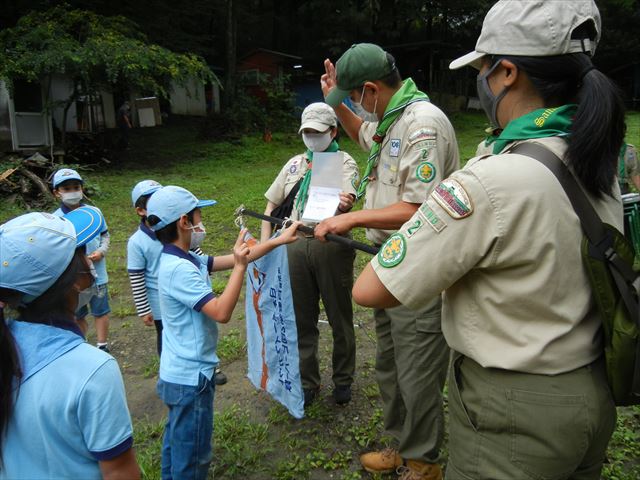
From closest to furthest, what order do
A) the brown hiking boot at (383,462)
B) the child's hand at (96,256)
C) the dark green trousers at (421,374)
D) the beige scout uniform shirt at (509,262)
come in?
the beige scout uniform shirt at (509,262) < the dark green trousers at (421,374) < the brown hiking boot at (383,462) < the child's hand at (96,256)

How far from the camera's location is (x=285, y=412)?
3.47 m

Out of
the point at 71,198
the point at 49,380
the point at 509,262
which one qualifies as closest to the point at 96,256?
the point at 71,198

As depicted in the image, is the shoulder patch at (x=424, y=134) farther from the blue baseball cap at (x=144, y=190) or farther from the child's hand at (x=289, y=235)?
the blue baseball cap at (x=144, y=190)

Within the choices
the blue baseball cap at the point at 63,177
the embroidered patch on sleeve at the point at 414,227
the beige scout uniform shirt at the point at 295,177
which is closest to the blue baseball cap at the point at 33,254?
the embroidered patch on sleeve at the point at 414,227

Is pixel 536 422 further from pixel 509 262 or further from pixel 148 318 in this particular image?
pixel 148 318

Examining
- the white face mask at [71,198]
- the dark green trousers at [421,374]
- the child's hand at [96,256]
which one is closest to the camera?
the dark green trousers at [421,374]

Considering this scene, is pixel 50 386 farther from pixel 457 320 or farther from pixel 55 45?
pixel 55 45

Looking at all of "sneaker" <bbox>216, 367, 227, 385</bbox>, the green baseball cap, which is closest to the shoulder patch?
the green baseball cap

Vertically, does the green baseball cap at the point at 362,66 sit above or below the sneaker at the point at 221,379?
above

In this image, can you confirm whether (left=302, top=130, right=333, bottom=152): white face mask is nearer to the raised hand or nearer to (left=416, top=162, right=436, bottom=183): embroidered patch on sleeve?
the raised hand

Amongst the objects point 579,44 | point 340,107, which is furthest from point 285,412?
point 579,44

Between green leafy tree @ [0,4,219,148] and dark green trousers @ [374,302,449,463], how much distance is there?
41.0ft

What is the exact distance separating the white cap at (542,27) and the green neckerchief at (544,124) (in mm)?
153

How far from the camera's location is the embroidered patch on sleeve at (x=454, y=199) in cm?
130
